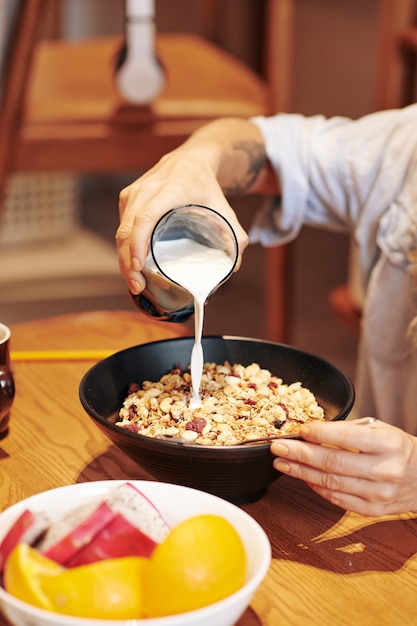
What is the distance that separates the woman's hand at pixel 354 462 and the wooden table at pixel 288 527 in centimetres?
5

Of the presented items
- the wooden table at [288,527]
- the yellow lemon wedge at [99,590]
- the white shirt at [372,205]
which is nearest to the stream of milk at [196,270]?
the wooden table at [288,527]

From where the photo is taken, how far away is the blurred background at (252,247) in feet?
11.9

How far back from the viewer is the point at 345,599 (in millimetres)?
812

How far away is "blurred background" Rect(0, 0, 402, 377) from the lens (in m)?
3.64

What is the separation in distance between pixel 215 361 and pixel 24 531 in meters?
0.49

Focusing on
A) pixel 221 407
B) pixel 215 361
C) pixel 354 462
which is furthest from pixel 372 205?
pixel 354 462

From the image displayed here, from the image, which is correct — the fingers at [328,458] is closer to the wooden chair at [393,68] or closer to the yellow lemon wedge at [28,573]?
the yellow lemon wedge at [28,573]

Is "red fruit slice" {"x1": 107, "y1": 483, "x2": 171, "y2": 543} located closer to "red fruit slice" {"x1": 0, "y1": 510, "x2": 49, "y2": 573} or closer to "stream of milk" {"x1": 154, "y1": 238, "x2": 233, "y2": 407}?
"red fruit slice" {"x1": 0, "y1": 510, "x2": 49, "y2": 573}

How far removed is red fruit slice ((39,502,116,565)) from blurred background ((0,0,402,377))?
2297mm

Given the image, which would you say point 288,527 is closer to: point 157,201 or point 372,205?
point 157,201

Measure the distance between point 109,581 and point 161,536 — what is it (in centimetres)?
7

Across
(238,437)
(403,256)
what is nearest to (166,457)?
(238,437)

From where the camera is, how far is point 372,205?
5.06 feet

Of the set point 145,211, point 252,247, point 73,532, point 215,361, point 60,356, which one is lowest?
point 252,247
